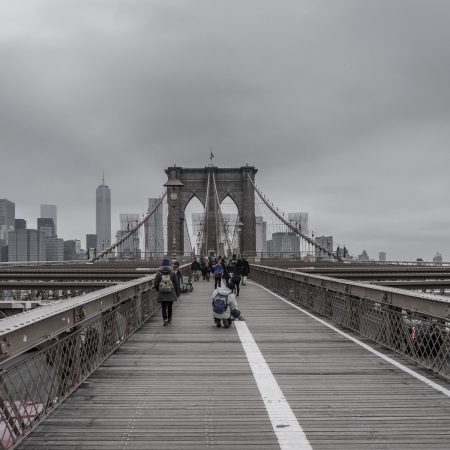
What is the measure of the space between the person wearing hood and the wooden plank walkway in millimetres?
2098

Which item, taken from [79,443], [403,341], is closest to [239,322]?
[403,341]

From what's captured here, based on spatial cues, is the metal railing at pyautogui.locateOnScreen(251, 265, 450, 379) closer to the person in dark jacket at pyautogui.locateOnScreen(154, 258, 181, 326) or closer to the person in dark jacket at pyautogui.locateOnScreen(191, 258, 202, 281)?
the person in dark jacket at pyautogui.locateOnScreen(154, 258, 181, 326)

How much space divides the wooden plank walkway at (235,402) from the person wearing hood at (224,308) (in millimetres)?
2098

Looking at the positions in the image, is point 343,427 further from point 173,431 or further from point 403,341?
point 403,341

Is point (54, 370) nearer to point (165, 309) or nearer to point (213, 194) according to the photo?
point (165, 309)

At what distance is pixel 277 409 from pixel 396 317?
4.02 metres

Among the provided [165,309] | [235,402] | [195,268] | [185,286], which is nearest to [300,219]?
[195,268]

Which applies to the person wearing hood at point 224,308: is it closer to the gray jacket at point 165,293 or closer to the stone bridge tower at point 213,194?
the gray jacket at point 165,293

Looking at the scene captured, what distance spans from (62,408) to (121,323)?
432 cm

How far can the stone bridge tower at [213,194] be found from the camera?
273 feet

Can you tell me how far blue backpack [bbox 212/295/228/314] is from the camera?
37.8ft

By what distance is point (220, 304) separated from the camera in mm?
11617

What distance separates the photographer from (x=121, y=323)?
32.2 feet

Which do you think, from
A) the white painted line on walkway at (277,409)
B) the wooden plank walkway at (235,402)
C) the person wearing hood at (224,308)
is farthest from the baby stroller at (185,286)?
the white painted line on walkway at (277,409)
